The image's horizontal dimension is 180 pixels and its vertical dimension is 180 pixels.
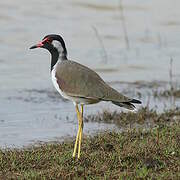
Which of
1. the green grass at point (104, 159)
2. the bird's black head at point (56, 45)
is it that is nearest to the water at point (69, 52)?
the green grass at point (104, 159)

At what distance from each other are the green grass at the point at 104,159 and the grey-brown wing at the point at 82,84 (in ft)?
2.15

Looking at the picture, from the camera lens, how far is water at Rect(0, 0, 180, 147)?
9.76 metres

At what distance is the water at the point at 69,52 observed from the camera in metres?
9.76

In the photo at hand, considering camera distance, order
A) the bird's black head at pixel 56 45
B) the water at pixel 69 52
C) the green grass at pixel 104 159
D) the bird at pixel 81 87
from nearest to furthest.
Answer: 1. the green grass at pixel 104 159
2. the bird at pixel 81 87
3. the bird's black head at pixel 56 45
4. the water at pixel 69 52

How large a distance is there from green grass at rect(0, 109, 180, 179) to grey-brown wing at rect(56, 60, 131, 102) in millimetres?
654

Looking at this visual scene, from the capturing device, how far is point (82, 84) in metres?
6.90

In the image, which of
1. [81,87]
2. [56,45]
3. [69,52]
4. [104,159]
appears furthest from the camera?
[69,52]

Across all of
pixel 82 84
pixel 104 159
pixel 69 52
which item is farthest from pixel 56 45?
pixel 69 52

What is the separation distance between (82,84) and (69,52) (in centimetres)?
766

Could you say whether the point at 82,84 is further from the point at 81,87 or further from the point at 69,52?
the point at 69,52

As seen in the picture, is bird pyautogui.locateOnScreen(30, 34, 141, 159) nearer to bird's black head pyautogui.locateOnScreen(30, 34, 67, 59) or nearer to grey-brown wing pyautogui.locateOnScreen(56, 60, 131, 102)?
grey-brown wing pyautogui.locateOnScreen(56, 60, 131, 102)

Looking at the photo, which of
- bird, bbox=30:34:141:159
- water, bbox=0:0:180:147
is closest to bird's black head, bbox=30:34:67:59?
bird, bbox=30:34:141:159

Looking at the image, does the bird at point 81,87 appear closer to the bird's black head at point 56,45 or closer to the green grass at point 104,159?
the bird's black head at point 56,45

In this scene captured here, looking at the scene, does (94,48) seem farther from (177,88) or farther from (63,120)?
(63,120)
